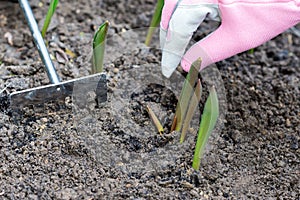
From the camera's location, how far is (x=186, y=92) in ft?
4.49

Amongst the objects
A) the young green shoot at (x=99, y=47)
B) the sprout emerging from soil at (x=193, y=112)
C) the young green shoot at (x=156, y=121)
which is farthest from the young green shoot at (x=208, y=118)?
the young green shoot at (x=99, y=47)

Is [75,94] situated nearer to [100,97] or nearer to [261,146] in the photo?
[100,97]

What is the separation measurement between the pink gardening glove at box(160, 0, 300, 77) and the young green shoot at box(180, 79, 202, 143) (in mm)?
123

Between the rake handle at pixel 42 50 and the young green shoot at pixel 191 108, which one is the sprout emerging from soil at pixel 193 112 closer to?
the young green shoot at pixel 191 108

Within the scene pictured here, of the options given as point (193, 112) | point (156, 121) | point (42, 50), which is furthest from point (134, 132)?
point (42, 50)

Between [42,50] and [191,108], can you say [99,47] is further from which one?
[191,108]

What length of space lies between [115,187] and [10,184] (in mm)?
248

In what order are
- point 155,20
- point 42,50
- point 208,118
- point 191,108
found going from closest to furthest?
point 208,118 < point 191,108 < point 42,50 < point 155,20

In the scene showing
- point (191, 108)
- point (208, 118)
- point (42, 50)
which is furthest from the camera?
point (42, 50)

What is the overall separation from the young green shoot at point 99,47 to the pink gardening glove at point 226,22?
0.49 feet

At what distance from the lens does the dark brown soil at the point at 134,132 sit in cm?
135

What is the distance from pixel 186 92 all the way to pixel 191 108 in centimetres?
4

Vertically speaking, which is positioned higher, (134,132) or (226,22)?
(226,22)

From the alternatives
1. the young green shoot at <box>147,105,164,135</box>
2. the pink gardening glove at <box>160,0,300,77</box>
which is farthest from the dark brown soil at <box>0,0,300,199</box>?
the pink gardening glove at <box>160,0,300,77</box>
